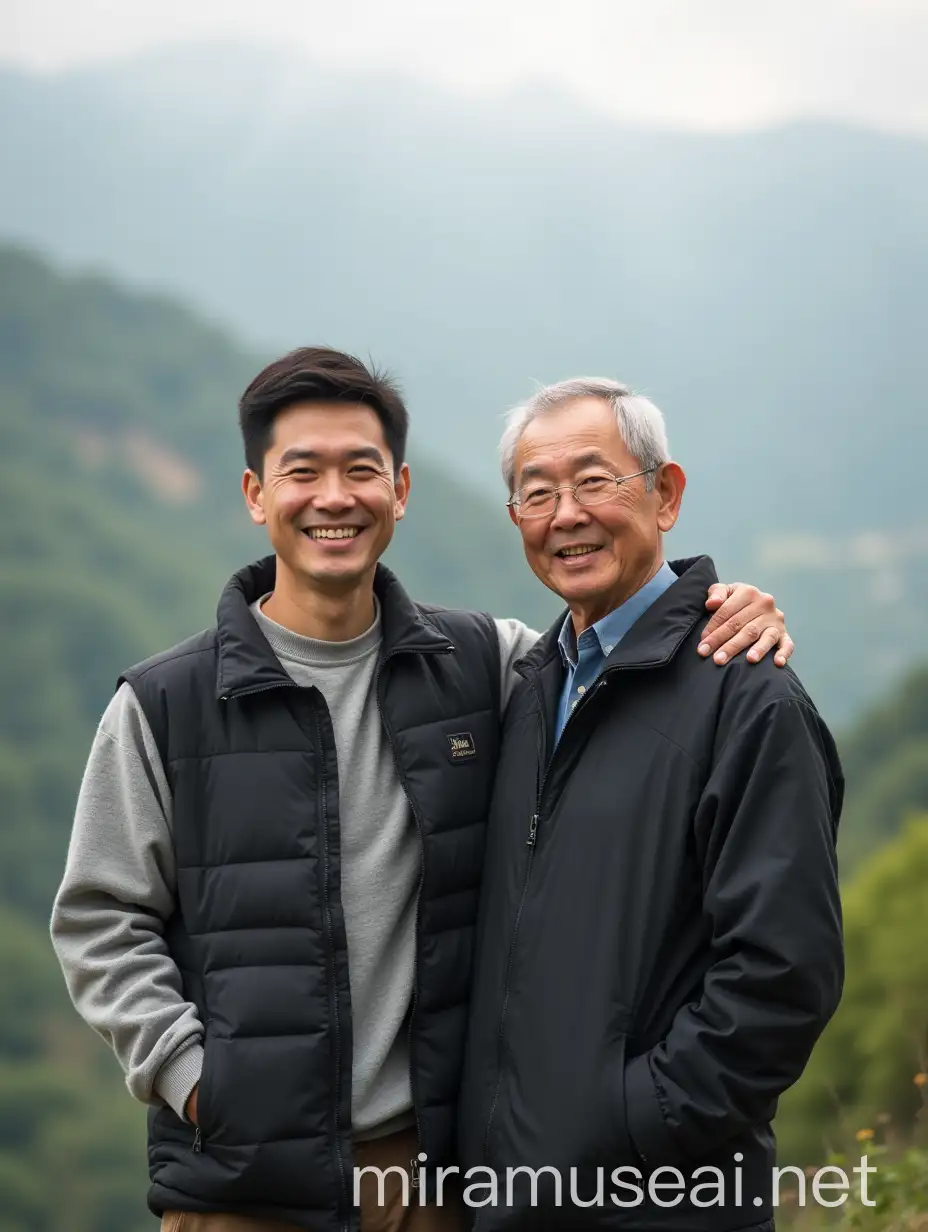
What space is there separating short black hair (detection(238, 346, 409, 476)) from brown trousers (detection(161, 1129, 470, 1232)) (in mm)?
1367

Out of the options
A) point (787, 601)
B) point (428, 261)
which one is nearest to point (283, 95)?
point (428, 261)

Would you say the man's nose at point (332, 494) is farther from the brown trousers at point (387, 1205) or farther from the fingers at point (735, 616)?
the brown trousers at point (387, 1205)

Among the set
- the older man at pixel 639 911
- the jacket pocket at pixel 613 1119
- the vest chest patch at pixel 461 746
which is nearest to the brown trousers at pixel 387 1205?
the older man at pixel 639 911

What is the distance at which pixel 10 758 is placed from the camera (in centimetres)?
5250

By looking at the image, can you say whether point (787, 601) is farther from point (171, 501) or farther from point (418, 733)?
point (418, 733)

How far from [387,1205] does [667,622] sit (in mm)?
1241

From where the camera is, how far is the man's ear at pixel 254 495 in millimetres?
2938

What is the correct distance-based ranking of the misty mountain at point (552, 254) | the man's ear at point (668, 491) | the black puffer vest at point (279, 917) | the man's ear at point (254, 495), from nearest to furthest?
the black puffer vest at point (279, 917), the man's ear at point (668, 491), the man's ear at point (254, 495), the misty mountain at point (552, 254)

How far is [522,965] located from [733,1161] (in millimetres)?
490

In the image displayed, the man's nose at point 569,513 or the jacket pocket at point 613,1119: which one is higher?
the man's nose at point 569,513

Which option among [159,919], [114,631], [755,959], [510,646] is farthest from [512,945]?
[114,631]

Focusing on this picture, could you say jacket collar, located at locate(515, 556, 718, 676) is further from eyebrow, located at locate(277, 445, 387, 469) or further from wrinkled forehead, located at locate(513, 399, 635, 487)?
eyebrow, located at locate(277, 445, 387, 469)

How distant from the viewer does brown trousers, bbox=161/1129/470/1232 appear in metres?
2.67

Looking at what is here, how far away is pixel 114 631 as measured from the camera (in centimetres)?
6009
